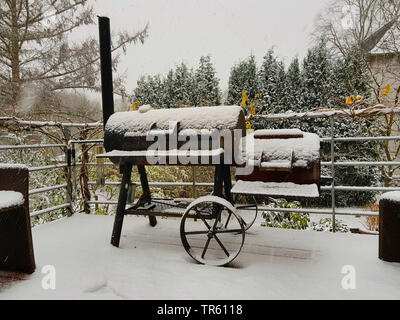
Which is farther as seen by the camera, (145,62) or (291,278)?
(145,62)

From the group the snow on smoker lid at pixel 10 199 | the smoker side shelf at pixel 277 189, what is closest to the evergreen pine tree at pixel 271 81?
the smoker side shelf at pixel 277 189

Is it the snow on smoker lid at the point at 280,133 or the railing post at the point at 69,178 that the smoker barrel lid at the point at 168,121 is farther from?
the railing post at the point at 69,178

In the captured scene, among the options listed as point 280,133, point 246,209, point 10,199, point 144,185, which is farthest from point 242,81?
point 10,199

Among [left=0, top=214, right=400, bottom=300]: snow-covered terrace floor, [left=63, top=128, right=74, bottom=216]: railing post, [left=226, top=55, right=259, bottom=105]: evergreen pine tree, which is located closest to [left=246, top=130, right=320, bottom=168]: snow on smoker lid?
[left=0, top=214, right=400, bottom=300]: snow-covered terrace floor

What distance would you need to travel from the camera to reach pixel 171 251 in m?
2.64

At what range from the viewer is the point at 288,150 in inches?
93.0

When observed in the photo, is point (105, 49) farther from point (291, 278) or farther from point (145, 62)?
point (145, 62)

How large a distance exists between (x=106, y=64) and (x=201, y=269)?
2.17 metres

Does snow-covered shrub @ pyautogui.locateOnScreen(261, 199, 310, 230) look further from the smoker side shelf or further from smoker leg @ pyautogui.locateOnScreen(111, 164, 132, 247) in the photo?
smoker leg @ pyautogui.locateOnScreen(111, 164, 132, 247)

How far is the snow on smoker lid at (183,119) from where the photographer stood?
238 centimetres

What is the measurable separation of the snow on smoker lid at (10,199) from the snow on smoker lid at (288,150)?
1.63m

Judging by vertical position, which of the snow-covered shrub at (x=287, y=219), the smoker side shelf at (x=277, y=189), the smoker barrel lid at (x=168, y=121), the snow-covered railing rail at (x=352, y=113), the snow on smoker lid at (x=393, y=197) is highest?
the snow-covered railing rail at (x=352, y=113)
